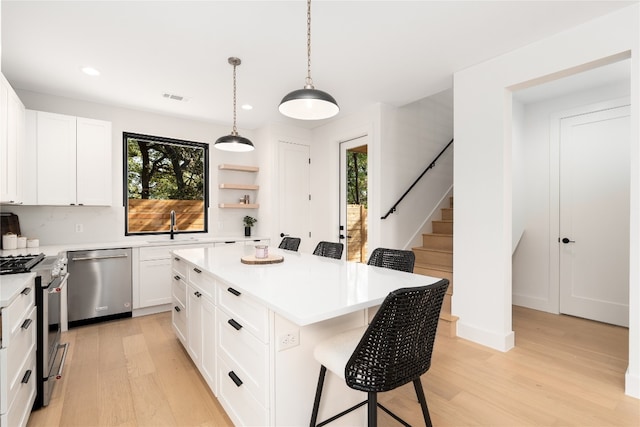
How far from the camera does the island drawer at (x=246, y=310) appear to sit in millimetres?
1437

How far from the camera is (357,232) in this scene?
4.64m

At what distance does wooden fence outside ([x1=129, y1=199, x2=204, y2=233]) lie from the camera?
4.36 m

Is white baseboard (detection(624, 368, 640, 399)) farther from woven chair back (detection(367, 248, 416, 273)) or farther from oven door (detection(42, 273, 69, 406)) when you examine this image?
oven door (detection(42, 273, 69, 406))

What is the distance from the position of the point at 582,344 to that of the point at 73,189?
562 centimetres

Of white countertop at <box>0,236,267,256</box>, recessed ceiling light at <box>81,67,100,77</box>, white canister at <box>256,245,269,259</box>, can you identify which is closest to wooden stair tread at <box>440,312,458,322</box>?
white canister at <box>256,245,269,259</box>

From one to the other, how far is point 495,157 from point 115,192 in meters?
4.55

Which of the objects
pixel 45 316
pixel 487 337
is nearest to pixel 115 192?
pixel 45 316

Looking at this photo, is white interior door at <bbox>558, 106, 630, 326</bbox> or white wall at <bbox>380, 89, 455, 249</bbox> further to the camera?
white wall at <bbox>380, 89, 455, 249</bbox>

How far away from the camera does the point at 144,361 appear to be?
8.80ft

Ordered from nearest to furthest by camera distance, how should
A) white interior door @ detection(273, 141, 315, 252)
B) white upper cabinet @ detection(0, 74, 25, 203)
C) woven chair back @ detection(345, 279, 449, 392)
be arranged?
woven chair back @ detection(345, 279, 449, 392) < white upper cabinet @ detection(0, 74, 25, 203) < white interior door @ detection(273, 141, 315, 252)

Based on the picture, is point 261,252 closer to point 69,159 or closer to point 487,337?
point 487,337

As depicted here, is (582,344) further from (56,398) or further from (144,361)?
(56,398)

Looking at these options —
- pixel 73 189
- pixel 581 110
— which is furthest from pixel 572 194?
pixel 73 189

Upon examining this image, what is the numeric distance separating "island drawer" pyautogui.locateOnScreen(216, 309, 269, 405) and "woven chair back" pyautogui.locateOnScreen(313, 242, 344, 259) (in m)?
1.25
